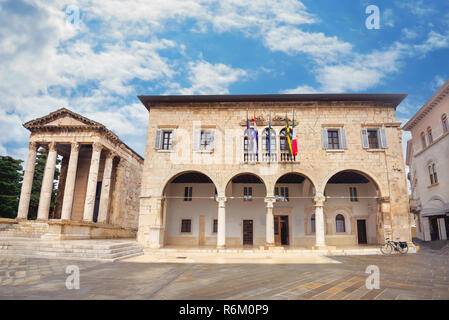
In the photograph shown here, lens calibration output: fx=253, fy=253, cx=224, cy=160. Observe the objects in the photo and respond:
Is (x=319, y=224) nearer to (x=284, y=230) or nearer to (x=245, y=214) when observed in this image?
(x=284, y=230)

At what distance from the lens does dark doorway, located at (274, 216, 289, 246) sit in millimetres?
20078

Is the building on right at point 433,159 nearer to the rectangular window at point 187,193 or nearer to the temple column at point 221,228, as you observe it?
the temple column at point 221,228

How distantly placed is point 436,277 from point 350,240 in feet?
42.8

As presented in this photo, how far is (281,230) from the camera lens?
20281 millimetres

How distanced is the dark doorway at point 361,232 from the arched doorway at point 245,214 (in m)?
7.47

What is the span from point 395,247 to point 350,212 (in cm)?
547

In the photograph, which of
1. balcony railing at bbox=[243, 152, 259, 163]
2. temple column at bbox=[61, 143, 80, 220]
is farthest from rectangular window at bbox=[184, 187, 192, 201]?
temple column at bbox=[61, 143, 80, 220]

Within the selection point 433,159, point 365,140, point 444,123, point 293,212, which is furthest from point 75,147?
point 433,159

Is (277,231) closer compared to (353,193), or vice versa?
(277,231)

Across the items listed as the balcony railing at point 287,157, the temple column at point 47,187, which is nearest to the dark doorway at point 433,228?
the balcony railing at point 287,157

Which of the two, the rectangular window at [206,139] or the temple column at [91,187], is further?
the temple column at [91,187]

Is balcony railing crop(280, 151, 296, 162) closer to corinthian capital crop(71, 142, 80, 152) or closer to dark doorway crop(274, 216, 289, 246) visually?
dark doorway crop(274, 216, 289, 246)

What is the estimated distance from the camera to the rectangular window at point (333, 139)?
1731cm

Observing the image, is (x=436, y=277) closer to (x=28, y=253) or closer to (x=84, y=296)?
(x=84, y=296)
